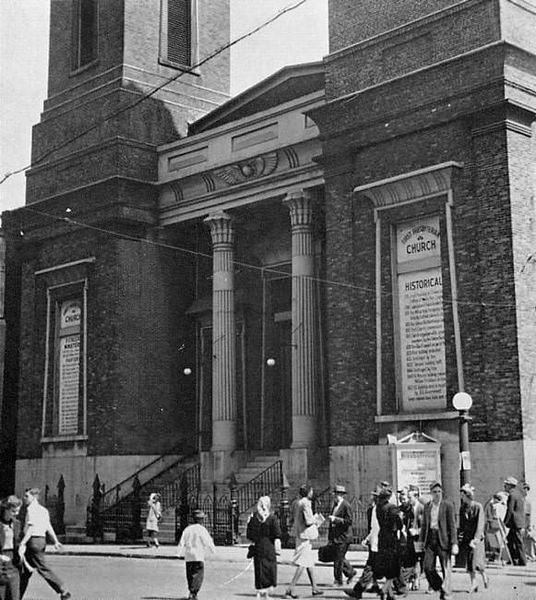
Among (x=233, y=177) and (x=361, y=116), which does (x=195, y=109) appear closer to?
(x=233, y=177)

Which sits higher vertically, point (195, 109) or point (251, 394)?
point (195, 109)

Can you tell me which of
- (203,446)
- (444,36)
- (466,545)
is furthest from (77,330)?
(466,545)

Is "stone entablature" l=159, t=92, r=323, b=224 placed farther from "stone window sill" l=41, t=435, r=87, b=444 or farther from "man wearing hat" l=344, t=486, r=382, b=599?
"man wearing hat" l=344, t=486, r=382, b=599

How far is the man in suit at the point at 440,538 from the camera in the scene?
1468 cm

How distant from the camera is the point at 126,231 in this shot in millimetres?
31344

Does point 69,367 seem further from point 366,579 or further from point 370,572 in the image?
point 366,579

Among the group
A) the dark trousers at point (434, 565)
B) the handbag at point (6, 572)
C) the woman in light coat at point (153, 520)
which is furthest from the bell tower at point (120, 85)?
the handbag at point (6, 572)

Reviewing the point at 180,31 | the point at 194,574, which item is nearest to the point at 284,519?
the point at 194,574

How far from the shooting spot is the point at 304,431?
26.0 meters

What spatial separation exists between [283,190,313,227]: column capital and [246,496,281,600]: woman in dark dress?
1339cm

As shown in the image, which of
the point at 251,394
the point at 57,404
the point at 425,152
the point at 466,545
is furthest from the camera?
the point at 57,404

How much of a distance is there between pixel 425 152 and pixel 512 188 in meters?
2.42

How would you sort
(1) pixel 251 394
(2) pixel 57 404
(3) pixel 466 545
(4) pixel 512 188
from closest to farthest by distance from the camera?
(3) pixel 466 545, (4) pixel 512 188, (1) pixel 251 394, (2) pixel 57 404

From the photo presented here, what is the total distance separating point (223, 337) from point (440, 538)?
48.8ft
